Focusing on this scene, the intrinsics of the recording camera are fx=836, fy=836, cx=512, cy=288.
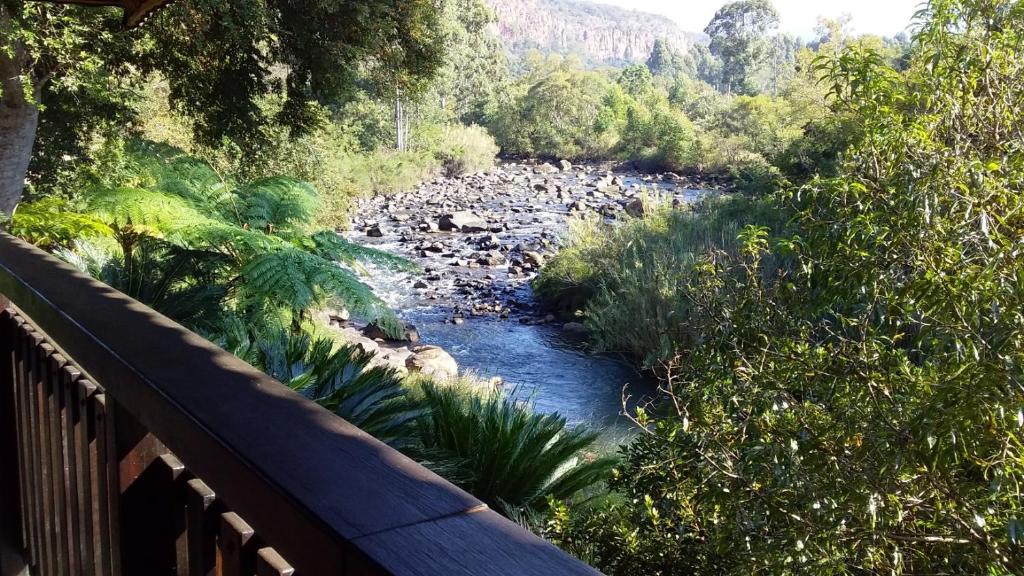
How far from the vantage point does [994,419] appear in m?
2.32

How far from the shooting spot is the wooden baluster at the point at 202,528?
114 centimetres

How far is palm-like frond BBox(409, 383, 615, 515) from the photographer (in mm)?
4453

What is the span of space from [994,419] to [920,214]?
712 millimetres

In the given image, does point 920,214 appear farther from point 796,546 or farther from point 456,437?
point 456,437

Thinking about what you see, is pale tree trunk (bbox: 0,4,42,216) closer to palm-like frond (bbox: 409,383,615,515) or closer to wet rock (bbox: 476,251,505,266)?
palm-like frond (bbox: 409,383,615,515)

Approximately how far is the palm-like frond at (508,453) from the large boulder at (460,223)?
1767 centimetres

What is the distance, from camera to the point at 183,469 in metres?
1.25

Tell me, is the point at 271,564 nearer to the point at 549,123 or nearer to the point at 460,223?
the point at 460,223

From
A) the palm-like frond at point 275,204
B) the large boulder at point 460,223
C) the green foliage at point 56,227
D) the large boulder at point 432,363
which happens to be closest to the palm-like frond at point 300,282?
the palm-like frond at point 275,204

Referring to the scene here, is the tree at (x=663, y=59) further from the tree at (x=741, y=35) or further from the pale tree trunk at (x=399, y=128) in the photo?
the pale tree trunk at (x=399, y=128)

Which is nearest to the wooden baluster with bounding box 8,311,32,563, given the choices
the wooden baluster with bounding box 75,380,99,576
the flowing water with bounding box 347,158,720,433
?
the wooden baluster with bounding box 75,380,99,576

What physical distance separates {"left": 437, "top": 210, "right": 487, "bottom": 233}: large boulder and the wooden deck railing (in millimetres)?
20248

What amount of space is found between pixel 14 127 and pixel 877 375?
7469mm

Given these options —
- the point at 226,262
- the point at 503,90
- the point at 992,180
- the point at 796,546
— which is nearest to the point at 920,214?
the point at 992,180
